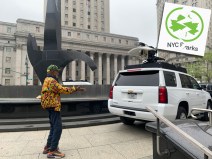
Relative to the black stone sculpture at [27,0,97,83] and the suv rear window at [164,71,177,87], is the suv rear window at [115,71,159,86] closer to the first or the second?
the suv rear window at [164,71,177,87]

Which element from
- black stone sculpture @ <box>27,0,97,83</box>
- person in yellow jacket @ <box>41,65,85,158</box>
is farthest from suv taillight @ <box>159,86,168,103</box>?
black stone sculpture @ <box>27,0,97,83</box>

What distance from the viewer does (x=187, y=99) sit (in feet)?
19.7

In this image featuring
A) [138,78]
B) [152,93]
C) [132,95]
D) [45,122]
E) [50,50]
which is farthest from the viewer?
[50,50]

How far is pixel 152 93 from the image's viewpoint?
5.09m

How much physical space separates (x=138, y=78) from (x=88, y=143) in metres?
2.33

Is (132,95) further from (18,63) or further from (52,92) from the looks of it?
(18,63)

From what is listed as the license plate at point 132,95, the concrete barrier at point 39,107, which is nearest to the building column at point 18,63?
the concrete barrier at point 39,107

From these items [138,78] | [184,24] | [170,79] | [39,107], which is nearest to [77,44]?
[184,24]

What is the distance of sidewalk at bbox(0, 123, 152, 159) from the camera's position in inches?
164

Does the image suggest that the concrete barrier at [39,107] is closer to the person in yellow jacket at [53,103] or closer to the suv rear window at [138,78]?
the suv rear window at [138,78]

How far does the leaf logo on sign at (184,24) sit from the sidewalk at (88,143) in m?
10.4

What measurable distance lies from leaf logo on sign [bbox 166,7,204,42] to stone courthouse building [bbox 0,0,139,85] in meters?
46.4

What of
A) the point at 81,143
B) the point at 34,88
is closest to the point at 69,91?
the point at 81,143

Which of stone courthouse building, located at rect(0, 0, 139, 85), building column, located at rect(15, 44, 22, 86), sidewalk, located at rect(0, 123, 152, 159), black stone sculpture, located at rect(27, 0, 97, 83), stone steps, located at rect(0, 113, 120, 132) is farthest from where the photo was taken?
stone courthouse building, located at rect(0, 0, 139, 85)
